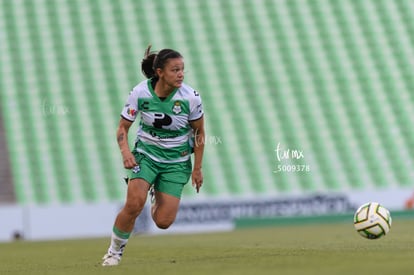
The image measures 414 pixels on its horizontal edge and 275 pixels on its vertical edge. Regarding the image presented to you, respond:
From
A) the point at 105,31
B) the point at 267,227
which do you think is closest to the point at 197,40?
the point at 105,31

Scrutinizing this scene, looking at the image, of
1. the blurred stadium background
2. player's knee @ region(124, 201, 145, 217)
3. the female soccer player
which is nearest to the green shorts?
the female soccer player

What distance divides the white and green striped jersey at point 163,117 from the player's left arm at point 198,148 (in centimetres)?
6

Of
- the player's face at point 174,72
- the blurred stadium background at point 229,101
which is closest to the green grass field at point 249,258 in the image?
the player's face at point 174,72

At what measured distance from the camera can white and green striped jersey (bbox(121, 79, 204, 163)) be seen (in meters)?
8.96

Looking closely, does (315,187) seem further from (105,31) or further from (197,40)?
(105,31)

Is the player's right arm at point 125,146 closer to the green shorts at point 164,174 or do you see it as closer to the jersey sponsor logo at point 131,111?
the jersey sponsor logo at point 131,111

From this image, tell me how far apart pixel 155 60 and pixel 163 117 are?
0.51m

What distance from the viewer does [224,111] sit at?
2295cm

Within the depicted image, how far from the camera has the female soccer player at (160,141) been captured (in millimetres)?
8797

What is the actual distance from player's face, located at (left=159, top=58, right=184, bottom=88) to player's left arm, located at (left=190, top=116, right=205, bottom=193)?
456 mm

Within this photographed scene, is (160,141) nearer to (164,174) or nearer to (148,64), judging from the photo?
(164,174)

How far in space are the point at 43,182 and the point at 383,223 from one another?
40.3ft

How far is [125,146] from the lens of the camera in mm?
8742

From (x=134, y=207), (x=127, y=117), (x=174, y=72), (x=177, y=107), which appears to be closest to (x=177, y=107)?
(x=177, y=107)
